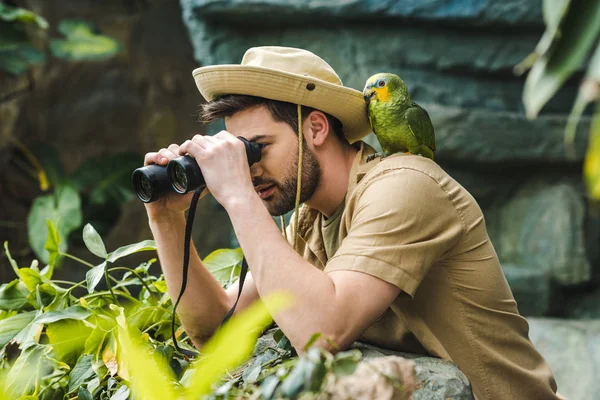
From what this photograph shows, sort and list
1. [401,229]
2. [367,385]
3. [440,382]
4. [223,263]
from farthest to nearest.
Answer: [223,263], [401,229], [440,382], [367,385]

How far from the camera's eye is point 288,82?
1707mm

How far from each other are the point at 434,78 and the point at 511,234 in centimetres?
87

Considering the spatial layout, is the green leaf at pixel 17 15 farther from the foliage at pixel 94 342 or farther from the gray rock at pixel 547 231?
the gray rock at pixel 547 231

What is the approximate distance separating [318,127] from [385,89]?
0.64ft

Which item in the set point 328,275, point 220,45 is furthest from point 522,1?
point 328,275

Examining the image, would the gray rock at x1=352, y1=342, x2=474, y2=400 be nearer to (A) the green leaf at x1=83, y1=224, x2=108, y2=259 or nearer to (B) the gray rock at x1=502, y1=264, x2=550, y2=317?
(A) the green leaf at x1=83, y1=224, x2=108, y2=259

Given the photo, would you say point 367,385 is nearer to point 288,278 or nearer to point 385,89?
point 288,278

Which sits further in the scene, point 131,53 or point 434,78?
point 131,53

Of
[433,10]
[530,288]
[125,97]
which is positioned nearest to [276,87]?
[433,10]

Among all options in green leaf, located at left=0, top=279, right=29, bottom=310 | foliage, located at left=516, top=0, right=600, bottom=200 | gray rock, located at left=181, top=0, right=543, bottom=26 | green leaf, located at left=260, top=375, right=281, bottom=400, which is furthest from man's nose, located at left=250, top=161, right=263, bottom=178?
gray rock, located at left=181, top=0, right=543, bottom=26

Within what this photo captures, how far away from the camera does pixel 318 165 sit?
1766 millimetres

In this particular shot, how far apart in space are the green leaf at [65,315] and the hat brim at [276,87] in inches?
23.7

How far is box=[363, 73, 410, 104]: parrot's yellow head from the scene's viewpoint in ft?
5.97

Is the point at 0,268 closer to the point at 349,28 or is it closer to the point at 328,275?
the point at 349,28
